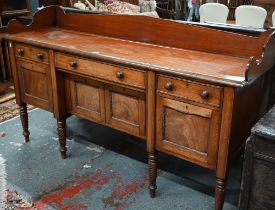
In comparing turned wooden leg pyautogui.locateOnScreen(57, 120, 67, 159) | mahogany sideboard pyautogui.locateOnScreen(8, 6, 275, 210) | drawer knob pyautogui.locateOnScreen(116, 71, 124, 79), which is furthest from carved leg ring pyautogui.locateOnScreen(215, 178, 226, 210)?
turned wooden leg pyautogui.locateOnScreen(57, 120, 67, 159)

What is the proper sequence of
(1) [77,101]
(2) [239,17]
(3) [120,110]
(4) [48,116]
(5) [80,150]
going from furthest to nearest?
1. (2) [239,17]
2. (4) [48,116]
3. (5) [80,150]
4. (1) [77,101]
5. (3) [120,110]

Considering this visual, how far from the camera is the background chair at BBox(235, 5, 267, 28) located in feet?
12.0

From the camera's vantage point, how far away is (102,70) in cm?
200

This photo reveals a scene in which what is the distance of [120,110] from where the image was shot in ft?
6.83

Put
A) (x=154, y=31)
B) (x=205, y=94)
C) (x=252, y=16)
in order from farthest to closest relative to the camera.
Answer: (x=252, y=16) → (x=154, y=31) → (x=205, y=94)

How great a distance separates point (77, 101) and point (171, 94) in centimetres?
80

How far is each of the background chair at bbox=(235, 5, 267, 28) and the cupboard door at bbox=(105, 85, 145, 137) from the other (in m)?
2.15

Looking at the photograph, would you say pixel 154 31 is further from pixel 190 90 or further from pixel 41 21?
pixel 41 21

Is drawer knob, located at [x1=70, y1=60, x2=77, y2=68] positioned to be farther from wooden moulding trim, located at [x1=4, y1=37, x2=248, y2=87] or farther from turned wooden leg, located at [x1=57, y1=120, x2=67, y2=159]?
turned wooden leg, located at [x1=57, y1=120, x2=67, y2=159]

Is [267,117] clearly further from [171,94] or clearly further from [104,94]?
[104,94]

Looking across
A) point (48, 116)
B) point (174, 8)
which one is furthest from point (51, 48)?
point (174, 8)

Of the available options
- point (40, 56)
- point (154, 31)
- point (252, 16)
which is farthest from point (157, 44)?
point (252, 16)

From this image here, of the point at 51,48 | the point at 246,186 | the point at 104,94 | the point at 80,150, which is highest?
the point at 51,48

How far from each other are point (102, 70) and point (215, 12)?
8.42 feet
